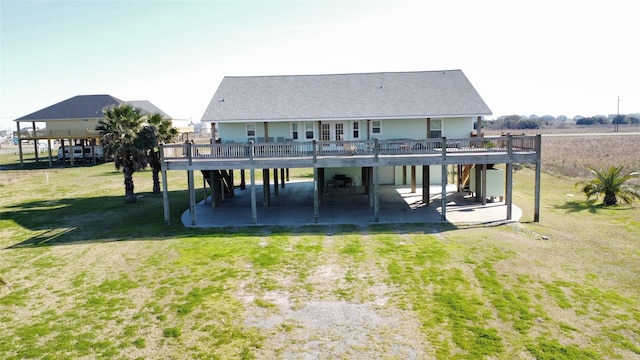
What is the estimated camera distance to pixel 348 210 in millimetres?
23500

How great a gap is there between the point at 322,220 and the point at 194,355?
12.0 metres

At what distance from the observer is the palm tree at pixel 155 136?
25.9 meters

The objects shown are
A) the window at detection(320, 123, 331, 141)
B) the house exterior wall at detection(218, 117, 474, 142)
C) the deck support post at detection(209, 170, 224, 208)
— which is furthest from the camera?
the window at detection(320, 123, 331, 141)

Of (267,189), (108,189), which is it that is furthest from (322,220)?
(108,189)

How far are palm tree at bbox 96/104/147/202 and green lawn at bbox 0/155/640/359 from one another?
4944 millimetres

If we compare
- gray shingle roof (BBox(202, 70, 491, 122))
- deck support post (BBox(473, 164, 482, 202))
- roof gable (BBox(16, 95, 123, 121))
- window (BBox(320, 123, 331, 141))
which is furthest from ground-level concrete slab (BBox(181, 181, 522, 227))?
roof gable (BBox(16, 95, 123, 121))

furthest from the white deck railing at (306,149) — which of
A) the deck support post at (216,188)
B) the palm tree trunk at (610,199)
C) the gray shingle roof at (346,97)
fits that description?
the palm tree trunk at (610,199)

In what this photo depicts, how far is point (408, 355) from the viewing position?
9523mm

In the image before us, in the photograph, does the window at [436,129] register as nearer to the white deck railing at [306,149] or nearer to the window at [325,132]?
the white deck railing at [306,149]

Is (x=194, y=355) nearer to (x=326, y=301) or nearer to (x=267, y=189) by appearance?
(x=326, y=301)

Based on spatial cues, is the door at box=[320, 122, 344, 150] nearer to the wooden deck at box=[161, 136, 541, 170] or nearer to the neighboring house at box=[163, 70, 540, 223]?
the neighboring house at box=[163, 70, 540, 223]

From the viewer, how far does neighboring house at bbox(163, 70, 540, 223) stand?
68.3 feet

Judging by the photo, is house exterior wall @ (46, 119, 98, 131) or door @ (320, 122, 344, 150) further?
house exterior wall @ (46, 119, 98, 131)

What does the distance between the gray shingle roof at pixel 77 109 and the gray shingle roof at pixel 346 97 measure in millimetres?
30087
